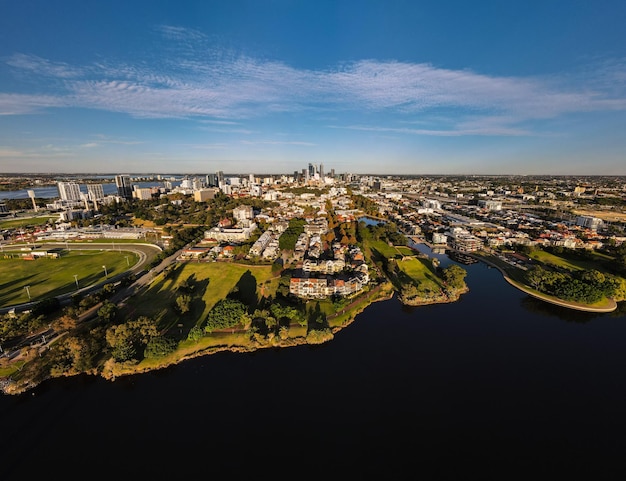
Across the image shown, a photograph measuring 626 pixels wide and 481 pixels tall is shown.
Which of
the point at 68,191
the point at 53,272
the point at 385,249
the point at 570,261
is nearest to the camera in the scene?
the point at 53,272

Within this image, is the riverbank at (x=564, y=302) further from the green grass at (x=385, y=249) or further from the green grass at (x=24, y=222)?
the green grass at (x=24, y=222)

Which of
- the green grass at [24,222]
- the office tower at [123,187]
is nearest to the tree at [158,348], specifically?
the green grass at [24,222]

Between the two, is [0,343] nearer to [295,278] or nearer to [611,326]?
[295,278]

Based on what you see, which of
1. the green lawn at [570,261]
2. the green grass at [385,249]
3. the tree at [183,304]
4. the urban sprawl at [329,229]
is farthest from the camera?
the green grass at [385,249]

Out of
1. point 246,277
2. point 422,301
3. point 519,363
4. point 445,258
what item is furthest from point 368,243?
point 519,363

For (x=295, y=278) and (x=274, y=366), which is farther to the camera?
(x=295, y=278)

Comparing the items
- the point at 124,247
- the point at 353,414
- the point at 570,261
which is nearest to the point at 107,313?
the point at 353,414

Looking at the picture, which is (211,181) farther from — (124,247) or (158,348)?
(158,348)
